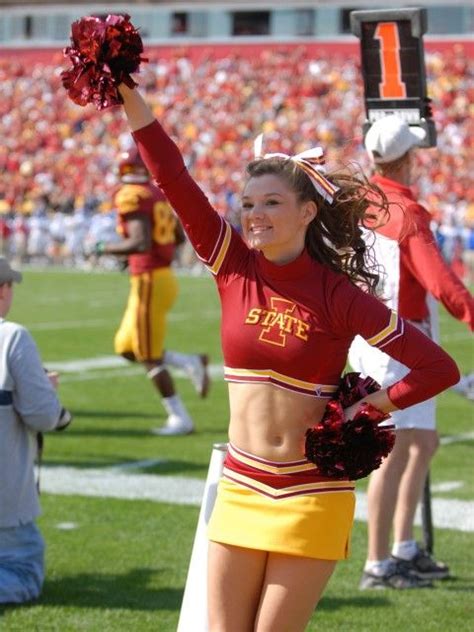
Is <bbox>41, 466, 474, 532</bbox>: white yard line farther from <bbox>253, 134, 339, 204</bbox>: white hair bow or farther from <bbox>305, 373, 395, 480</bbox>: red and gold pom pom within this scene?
<bbox>253, 134, 339, 204</bbox>: white hair bow

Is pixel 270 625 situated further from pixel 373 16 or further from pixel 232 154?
pixel 232 154

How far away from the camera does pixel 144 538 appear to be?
21.9 feet

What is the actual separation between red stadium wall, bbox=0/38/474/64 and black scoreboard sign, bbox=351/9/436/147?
34205mm

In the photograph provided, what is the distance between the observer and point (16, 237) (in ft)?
107

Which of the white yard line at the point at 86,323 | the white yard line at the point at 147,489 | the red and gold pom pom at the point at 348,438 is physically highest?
the red and gold pom pom at the point at 348,438

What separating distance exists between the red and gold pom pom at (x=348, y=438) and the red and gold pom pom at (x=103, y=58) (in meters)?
0.99

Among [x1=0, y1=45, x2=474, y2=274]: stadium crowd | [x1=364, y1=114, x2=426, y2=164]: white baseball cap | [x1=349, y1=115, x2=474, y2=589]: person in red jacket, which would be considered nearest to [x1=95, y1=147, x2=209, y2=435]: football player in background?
[x1=349, y1=115, x2=474, y2=589]: person in red jacket

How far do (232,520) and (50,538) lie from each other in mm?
3198

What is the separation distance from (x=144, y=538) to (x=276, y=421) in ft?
10.4

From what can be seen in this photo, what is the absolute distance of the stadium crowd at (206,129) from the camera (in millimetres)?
32156

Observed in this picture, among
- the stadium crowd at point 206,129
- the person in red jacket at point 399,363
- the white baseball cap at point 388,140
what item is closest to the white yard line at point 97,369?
the person in red jacket at point 399,363

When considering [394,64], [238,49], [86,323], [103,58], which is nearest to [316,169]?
[103,58]

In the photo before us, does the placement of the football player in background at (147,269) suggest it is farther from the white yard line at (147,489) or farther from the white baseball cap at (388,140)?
the white baseball cap at (388,140)

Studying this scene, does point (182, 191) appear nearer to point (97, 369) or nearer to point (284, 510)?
point (284, 510)
